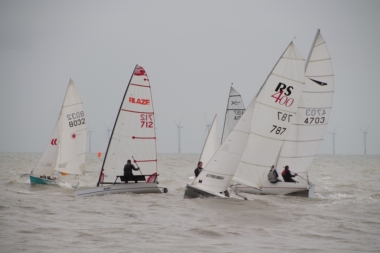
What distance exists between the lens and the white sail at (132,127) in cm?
2336

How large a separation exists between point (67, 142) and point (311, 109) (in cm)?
1282

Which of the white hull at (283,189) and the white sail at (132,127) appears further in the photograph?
the white hull at (283,189)

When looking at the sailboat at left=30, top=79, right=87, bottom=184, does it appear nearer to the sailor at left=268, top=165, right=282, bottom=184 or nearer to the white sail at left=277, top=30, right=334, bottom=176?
the white sail at left=277, top=30, right=334, bottom=176

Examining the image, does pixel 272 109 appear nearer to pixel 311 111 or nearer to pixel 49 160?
pixel 311 111

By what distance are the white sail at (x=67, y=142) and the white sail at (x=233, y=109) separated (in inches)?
309

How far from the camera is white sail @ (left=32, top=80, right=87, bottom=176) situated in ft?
99.9

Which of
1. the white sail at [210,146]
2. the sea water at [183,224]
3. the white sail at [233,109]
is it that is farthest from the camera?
the white sail at [233,109]

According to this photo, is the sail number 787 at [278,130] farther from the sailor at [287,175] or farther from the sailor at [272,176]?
the sailor at [287,175]

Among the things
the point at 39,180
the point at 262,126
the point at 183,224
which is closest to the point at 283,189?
the point at 262,126

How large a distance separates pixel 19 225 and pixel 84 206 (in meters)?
4.39

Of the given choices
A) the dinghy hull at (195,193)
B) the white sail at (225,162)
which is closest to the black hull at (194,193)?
the dinghy hull at (195,193)

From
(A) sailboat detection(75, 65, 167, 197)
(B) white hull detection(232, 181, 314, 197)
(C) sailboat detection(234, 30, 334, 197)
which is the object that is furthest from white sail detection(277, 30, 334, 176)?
(A) sailboat detection(75, 65, 167, 197)

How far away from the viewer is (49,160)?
30.8 m

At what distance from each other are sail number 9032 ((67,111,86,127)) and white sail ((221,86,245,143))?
A: 25.6ft
